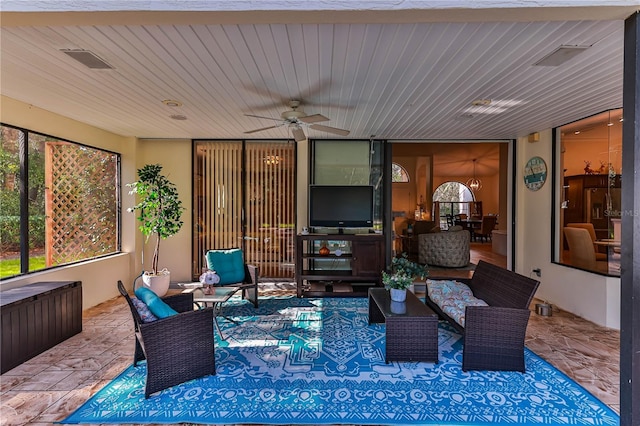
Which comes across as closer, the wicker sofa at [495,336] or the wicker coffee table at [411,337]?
the wicker sofa at [495,336]

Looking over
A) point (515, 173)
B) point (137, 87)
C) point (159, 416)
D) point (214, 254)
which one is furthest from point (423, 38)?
point (515, 173)

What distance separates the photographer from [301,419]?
7.27 feet

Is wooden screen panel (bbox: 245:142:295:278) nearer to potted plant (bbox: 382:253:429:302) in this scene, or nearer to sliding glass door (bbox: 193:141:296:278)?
sliding glass door (bbox: 193:141:296:278)

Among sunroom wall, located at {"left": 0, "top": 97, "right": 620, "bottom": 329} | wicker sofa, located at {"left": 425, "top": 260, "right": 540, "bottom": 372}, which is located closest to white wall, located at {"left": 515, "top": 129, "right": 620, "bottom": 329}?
sunroom wall, located at {"left": 0, "top": 97, "right": 620, "bottom": 329}

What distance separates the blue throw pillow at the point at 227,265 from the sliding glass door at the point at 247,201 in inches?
53.7

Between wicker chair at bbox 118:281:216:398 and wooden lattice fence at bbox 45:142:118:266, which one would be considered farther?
wooden lattice fence at bbox 45:142:118:266

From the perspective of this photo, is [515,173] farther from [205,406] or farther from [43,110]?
[43,110]

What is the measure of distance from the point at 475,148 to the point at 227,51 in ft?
25.7

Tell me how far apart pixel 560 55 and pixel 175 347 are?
374 cm

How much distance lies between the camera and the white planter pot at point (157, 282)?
5004 mm

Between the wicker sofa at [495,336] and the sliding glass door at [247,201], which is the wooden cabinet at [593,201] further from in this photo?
the sliding glass door at [247,201]

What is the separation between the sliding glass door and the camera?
6.04m

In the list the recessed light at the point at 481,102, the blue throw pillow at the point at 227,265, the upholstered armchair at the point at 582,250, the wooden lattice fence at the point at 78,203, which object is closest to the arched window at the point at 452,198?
the upholstered armchair at the point at 582,250

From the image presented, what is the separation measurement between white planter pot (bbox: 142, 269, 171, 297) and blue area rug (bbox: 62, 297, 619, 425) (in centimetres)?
221
